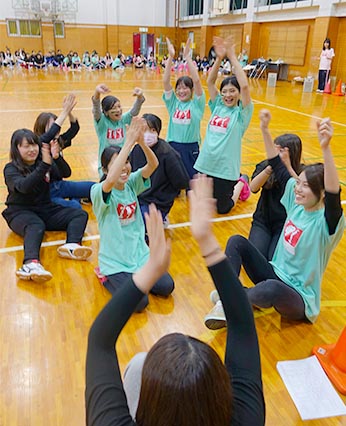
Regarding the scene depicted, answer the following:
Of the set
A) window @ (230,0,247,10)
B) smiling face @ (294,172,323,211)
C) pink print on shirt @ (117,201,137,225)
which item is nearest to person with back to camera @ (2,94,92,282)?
pink print on shirt @ (117,201,137,225)

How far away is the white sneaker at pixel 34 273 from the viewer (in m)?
2.69

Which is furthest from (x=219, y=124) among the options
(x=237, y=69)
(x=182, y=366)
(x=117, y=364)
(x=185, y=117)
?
(x=182, y=366)

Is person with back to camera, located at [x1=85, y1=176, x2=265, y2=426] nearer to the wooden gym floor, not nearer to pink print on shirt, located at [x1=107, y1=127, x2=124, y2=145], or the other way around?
the wooden gym floor

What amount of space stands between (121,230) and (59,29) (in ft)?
86.1

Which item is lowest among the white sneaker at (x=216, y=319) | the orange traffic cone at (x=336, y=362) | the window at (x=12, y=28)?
the orange traffic cone at (x=336, y=362)

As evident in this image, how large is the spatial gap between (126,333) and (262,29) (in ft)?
62.5

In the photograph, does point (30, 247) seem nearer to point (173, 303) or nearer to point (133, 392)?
point (173, 303)

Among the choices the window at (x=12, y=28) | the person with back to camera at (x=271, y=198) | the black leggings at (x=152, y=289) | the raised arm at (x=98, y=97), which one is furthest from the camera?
the window at (x=12, y=28)


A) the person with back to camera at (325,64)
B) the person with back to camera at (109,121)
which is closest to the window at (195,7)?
the person with back to camera at (325,64)

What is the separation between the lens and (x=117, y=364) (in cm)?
100

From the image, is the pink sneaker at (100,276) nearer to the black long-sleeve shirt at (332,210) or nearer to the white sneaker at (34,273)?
the white sneaker at (34,273)

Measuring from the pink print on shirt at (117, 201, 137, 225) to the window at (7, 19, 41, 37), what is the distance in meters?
26.0

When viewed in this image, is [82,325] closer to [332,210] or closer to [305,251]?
[305,251]

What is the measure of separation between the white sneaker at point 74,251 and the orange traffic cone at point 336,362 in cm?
180
